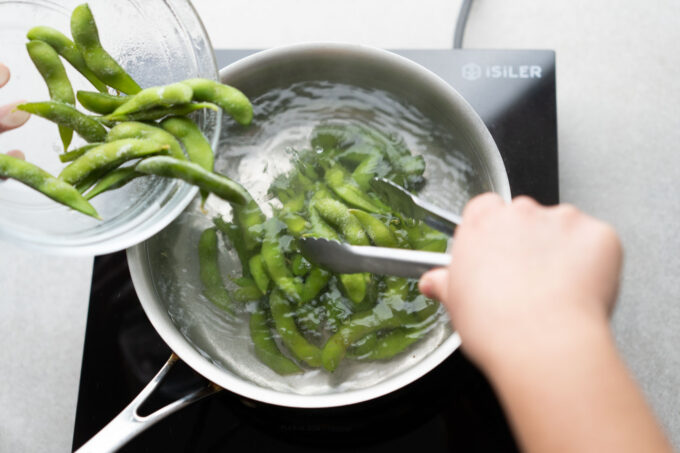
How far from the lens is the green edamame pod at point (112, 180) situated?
0.54 metres

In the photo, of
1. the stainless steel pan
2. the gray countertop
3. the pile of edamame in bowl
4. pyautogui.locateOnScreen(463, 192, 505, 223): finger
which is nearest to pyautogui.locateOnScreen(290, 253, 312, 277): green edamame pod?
the pile of edamame in bowl

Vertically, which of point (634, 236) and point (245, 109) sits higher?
point (245, 109)

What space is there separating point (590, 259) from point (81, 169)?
0.44 meters

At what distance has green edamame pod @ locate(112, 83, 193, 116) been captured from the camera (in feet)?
1.77

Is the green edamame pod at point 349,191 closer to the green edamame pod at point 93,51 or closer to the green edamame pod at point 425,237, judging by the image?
the green edamame pod at point 425,237

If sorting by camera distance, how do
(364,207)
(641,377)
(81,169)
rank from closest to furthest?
(81,169) < (364,207) < (641,377)

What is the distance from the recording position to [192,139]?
0.56 metres

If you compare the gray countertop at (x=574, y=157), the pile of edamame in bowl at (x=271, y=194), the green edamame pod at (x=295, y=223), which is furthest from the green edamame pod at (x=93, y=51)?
the gray countertop at (x=574, y=157)

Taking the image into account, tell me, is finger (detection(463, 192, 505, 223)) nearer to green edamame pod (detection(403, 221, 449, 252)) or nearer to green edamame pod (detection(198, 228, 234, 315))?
green edamame pod (detection(403, 221, 449, 252))

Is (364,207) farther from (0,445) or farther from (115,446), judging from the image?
(0,445)

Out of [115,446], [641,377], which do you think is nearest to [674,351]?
[641,377]

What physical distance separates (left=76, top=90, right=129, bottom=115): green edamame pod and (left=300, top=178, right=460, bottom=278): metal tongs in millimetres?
235

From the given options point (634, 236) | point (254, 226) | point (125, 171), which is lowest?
point (634, 236)

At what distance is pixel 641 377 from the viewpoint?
0.75 metres
